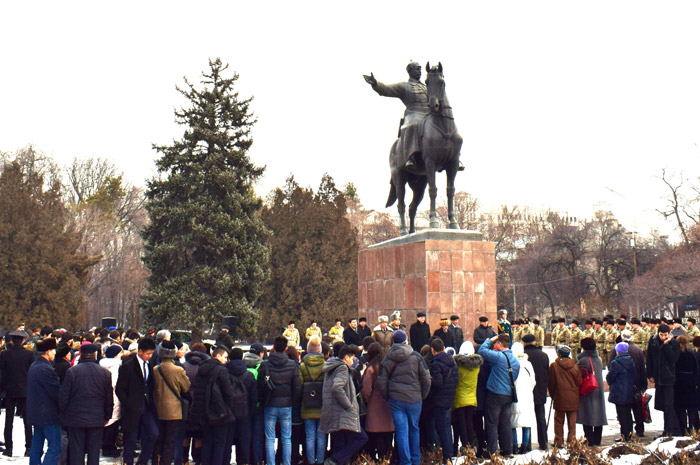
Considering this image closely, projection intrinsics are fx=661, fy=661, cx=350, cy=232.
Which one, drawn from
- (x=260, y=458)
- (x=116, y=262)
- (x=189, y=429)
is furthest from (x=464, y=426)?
(x=116, y=262)

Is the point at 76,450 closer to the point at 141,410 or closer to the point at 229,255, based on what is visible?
the point at 141,410

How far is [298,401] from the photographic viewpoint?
26.5 feet

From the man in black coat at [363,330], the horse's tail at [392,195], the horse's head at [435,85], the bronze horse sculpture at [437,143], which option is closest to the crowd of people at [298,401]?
the man in black coat at [363,330]

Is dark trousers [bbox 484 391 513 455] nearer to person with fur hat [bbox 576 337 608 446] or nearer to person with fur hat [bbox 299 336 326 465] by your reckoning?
person with fur hat [bbox 576 337 608 446]

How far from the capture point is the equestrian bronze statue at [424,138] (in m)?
13.3

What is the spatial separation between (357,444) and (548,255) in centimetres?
4311

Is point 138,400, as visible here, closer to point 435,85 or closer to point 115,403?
point 115,403

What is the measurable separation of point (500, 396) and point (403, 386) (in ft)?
5.14

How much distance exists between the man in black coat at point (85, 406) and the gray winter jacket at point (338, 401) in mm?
2391

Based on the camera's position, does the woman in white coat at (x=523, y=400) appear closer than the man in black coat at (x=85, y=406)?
No

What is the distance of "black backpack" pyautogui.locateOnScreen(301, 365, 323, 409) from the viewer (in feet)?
26.3

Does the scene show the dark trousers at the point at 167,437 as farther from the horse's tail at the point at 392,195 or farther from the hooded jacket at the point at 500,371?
the horse's tail at the point at 392,195

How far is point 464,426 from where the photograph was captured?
845 cm

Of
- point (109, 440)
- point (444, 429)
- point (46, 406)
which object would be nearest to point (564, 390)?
point (444, 429)
